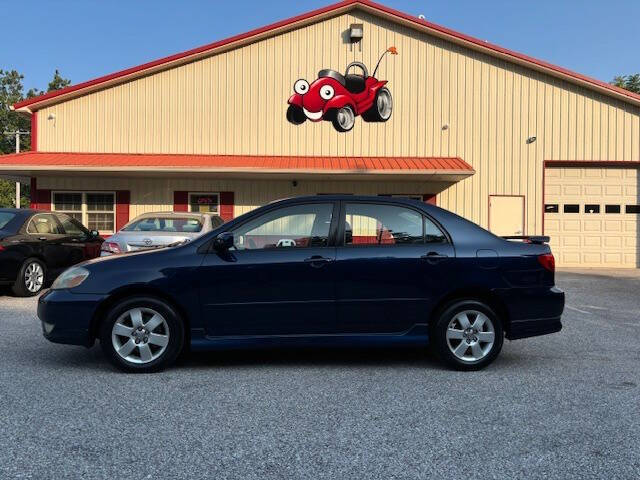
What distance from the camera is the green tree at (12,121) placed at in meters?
49.5

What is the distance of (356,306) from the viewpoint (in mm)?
4434

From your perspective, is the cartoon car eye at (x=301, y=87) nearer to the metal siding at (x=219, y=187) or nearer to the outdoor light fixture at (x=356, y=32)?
the outdoor light fixture at (x=356, y=32)

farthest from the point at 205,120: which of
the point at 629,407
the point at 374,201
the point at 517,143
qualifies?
the point at 629,407

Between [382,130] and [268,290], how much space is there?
39.4 feet

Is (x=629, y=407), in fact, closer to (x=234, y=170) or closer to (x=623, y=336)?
(x=623, y=336)

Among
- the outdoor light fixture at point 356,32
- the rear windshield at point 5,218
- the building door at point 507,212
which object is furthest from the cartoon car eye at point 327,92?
the rear windshield at point 5,218

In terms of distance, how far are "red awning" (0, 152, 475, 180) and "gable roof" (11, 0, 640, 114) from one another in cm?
215

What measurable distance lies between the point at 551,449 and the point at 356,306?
6.27 ft

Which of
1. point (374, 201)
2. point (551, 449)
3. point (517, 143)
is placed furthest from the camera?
point (517, 143)

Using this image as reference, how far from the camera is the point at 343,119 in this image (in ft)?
50.9

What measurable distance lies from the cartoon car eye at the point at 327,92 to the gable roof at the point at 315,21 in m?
2.05

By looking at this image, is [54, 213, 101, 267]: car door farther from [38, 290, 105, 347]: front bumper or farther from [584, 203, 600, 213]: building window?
[584, 203, 600, 213]: building window

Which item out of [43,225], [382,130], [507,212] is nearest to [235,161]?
[382,130]

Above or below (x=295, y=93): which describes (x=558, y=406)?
below
